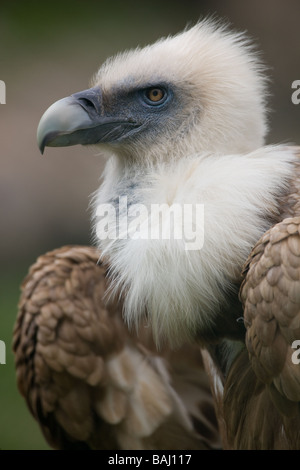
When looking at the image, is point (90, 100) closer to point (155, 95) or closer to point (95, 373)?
point (155, 95)

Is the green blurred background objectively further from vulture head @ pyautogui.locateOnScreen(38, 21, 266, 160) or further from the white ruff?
the white ruff

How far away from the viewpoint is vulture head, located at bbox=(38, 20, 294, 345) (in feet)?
5.56

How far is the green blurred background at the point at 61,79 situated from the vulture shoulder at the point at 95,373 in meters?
1.90

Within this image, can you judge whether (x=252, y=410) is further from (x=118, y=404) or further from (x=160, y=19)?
(x=160, y=19)

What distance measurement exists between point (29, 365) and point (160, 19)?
3.12 metres

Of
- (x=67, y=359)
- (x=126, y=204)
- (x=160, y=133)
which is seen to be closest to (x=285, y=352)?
(x=126, y=204)

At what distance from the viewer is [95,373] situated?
2271mm

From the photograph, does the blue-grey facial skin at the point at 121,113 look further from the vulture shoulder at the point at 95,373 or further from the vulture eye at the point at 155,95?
the vulture shoulder at the point at 95,373

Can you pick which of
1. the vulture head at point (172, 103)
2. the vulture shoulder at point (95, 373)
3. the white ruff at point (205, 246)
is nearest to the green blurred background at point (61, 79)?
the vulture shoulder at point (95, 373)

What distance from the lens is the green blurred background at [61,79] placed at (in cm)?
454

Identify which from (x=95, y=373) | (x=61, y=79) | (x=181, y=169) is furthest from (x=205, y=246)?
(x=61, y=79)

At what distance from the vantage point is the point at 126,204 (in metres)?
1.85

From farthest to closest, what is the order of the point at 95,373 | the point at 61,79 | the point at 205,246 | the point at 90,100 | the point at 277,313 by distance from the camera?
the point at 61,79, the point at 95,373, the point at 90,100, the point at 205,246, the point at 277,313

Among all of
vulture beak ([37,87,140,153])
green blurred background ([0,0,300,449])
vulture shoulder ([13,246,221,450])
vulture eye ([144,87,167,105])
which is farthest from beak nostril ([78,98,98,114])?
green blurred background ([0,0,300,449])
